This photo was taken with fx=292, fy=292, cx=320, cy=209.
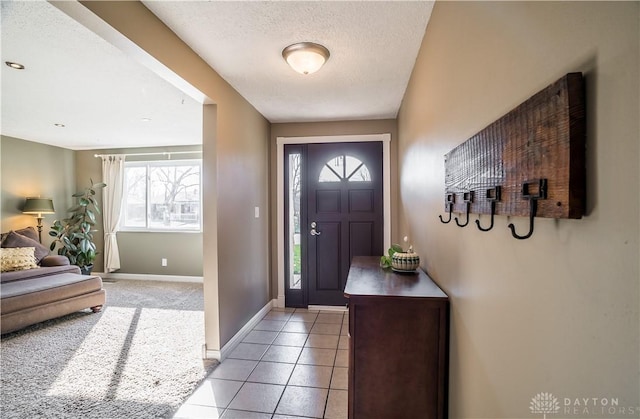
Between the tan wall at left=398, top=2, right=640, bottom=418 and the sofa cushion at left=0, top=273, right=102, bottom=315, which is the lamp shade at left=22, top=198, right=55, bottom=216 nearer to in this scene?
the sofa cushion at left=0, top=273, right=102, bottom=315

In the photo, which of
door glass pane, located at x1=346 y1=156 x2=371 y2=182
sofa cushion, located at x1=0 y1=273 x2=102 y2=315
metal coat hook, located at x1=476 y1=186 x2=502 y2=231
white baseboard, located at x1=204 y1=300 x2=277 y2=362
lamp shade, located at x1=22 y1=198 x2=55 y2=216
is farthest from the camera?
lamp shade, located at x1=22 y1=198 x2=55 y2=216

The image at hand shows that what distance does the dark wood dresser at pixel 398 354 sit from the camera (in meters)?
1.37

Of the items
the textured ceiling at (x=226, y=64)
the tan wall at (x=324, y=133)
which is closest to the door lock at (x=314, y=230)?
the tan wall at (x=324, y=133)

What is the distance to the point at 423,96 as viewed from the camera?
1.91 m

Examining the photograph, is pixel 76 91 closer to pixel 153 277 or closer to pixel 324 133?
pixel 324 133

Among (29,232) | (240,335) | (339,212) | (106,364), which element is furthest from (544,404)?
(29,232)

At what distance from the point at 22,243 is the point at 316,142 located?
4.26m

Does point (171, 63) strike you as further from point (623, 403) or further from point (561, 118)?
point (623, 403)

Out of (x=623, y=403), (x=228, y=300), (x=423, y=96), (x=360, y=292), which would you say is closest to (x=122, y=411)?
(x=228, y=300)

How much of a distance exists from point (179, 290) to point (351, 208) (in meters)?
3.03

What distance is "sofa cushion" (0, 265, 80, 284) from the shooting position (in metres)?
3.33

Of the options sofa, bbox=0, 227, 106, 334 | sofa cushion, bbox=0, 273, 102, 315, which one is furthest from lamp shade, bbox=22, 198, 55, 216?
sofa cushion, bbox=0, 273, 102, 315

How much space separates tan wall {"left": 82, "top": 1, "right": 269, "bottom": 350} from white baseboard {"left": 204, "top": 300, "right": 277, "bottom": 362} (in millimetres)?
44

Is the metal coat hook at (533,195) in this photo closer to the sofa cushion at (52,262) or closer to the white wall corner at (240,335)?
the white wall corner at (240,335)
